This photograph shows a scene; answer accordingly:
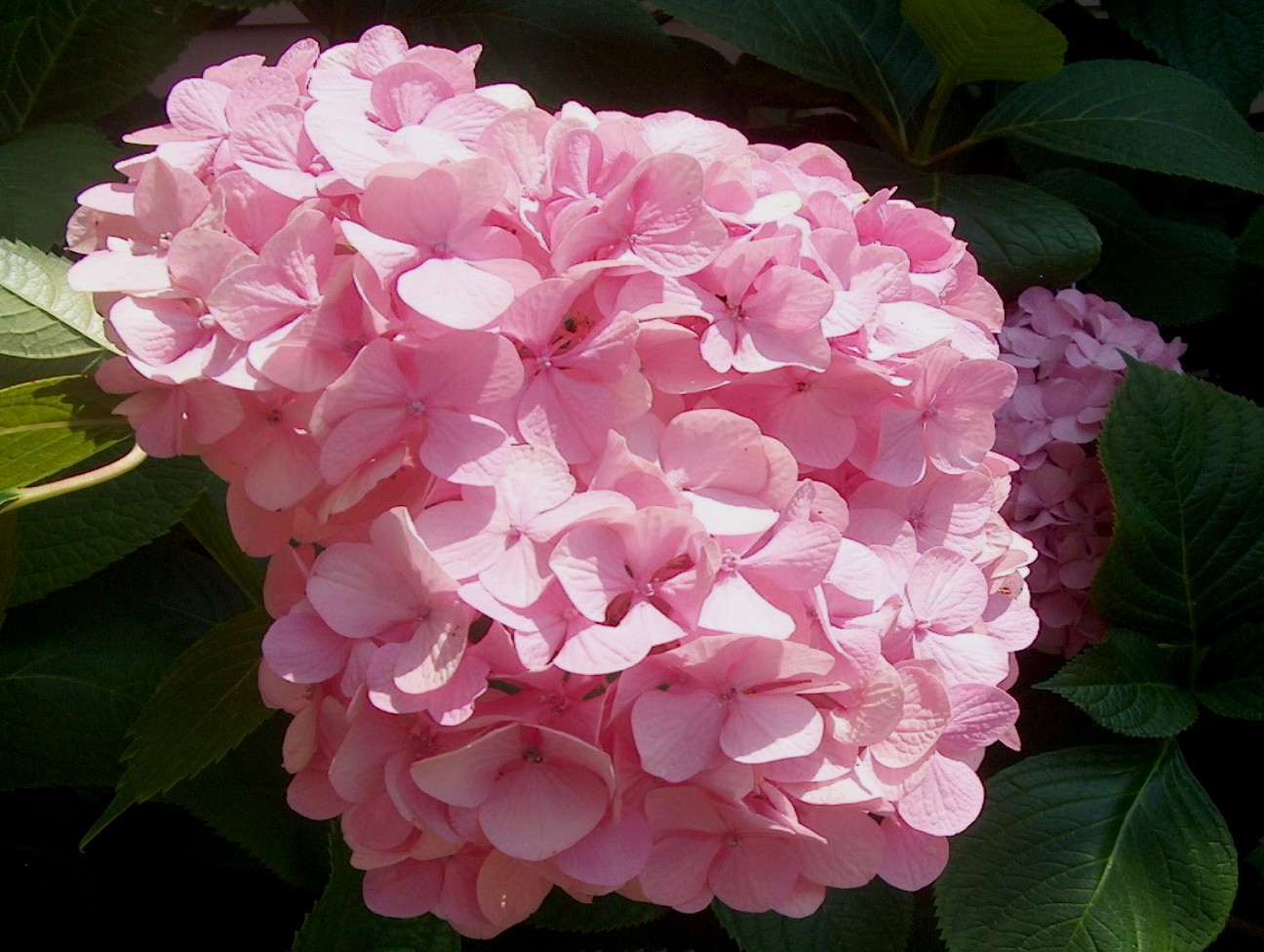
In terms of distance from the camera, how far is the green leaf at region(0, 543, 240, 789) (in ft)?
2.35

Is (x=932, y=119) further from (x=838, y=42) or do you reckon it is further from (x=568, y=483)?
(x=568, y=483)

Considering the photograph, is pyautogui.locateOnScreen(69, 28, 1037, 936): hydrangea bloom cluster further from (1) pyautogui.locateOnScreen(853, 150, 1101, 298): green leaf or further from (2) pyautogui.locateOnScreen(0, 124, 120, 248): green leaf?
(1) pyautogui.locateOnScreen(853, 150, 1101, 298): green leaf

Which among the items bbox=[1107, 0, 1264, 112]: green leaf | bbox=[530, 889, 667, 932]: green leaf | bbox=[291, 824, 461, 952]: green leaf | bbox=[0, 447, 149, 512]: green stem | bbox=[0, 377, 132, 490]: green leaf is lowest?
bbox=[530, 889, 667, 932]: green leaf

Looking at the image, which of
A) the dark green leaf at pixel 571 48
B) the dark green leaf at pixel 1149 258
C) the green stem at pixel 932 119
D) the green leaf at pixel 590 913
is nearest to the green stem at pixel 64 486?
the green leaf at pixel 590 913

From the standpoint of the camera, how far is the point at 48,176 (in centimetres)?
82

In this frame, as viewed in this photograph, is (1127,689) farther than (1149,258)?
No

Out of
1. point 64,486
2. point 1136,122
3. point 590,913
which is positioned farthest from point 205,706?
point 1136,122

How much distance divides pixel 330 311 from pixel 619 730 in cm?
19

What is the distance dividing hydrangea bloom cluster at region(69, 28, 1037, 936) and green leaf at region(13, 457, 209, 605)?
0.22 m

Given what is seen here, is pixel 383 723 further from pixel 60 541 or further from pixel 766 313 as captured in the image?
pixel 60 541

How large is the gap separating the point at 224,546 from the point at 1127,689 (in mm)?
654

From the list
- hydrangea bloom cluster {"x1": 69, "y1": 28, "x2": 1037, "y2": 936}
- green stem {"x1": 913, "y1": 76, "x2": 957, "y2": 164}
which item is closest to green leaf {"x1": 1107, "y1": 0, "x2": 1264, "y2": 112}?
green stem {"x1": 913, "y1": 76, "x2": 957, "y2": 164}

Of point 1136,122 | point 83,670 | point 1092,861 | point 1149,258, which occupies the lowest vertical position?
point 1092,861

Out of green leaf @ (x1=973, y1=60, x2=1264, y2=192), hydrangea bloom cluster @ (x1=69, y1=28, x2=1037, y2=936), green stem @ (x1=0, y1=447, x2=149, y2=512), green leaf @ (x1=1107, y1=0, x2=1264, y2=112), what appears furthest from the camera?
green leaf @ (x1=1107, y1=0, x2=1264, y2=112)
